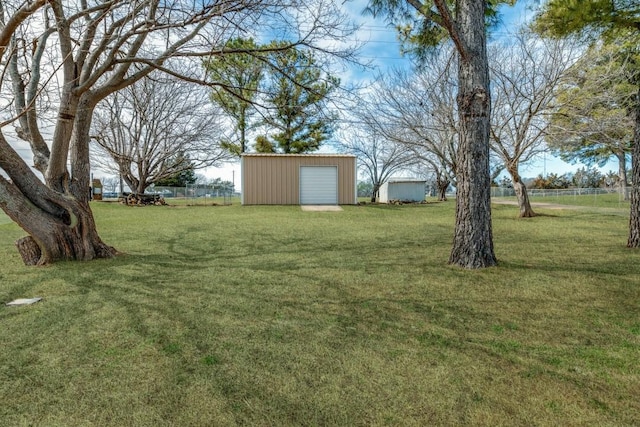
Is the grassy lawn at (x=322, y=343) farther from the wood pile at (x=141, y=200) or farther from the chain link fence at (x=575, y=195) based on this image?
the chain link fence at (x=575, y=195)

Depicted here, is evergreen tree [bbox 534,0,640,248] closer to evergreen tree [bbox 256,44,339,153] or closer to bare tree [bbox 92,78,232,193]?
evergreen tree [bbox 256,44,339,153]

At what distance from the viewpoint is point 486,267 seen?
456 cm

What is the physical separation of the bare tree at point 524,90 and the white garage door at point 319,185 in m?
7.11

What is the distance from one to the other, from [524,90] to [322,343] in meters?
11.7

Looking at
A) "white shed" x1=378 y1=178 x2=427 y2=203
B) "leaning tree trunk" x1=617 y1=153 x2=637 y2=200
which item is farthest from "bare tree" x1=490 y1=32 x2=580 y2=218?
"leaning tree trunk" x1=617 y1=153 x2=637 y2=200

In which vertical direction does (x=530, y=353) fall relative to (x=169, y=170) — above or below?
below

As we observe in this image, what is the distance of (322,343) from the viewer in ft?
8.22

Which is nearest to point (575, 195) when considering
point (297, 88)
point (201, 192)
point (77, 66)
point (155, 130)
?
point (297, 88)

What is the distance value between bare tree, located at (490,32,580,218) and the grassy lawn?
7125mm

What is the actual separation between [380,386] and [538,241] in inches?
244

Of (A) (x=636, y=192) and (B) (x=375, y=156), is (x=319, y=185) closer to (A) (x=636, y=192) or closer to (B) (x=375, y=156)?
(B) (x=375, y=156)

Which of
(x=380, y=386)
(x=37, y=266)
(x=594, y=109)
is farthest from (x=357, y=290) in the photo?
(x=594, y=109)

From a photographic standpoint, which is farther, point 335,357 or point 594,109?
point 594,109

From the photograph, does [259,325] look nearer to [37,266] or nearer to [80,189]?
[37,266]
